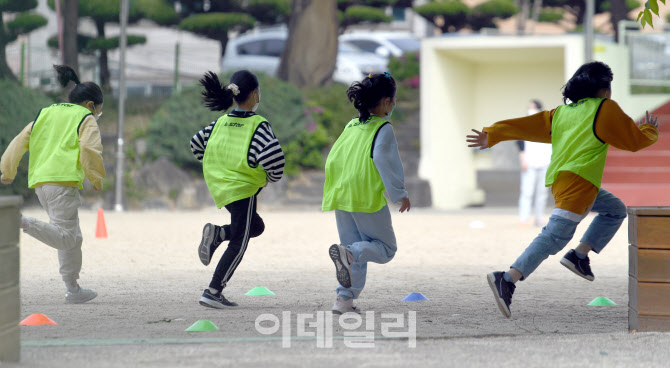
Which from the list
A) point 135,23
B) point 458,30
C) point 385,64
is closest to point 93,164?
point 385,64

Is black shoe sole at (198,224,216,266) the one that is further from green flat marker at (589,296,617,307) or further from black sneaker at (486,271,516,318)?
green flat marker at (589,296,617,307)

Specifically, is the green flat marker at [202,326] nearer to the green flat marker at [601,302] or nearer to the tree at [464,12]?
the green flat marker at [601,302]

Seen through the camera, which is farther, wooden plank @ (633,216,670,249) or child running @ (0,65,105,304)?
child running @ (0,65,105,304)

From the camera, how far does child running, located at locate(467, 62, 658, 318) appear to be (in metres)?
5.98

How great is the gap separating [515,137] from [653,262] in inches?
49.0

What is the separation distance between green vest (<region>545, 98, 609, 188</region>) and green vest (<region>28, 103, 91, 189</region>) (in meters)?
3.14

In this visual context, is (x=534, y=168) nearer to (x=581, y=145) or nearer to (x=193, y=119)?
(x=581, y=145)

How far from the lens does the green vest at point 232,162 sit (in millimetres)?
6523

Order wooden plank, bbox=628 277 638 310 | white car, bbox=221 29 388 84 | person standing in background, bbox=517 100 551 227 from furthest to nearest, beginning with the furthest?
white car, bbox=221 29 388 84 → person standing in background, bbox=517 100 551 227 → wooden plank, bbox=628 277 638 310

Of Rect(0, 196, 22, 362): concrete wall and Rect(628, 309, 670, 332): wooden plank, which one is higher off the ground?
Rect(0, 196, 22, 362): concrete wall

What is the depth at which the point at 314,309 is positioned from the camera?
A: 6516mm

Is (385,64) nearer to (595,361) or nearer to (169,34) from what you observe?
(169,34)

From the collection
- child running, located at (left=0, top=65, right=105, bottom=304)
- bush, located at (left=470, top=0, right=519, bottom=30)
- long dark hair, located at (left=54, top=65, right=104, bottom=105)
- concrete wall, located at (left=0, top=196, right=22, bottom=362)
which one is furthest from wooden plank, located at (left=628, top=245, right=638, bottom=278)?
bush, located at (left=470, top=0, right=519, bottom=30)

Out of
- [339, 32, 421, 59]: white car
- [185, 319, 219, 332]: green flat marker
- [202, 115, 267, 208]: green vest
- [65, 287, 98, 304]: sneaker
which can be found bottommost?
[65, 287, 98, 304]: sneaker
